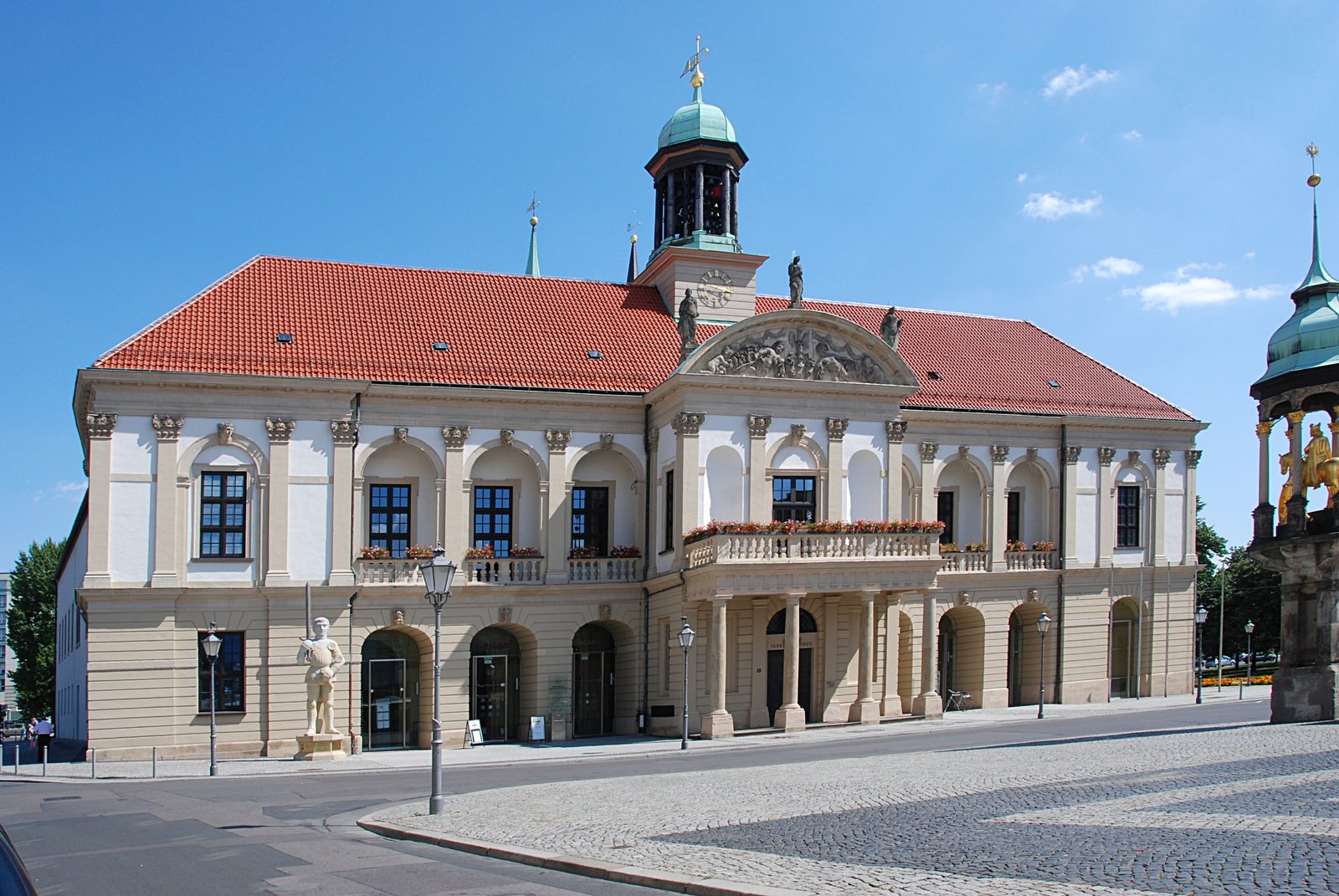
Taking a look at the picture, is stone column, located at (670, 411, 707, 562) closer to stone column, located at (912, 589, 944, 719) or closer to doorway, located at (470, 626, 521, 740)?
doorway, located at (470, 626, 521, 740)

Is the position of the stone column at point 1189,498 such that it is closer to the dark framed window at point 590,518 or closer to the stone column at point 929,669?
the stone column at point 929,669

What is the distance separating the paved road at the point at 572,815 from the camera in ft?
47.8

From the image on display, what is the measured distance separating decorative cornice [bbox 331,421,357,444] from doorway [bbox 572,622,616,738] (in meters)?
9.27

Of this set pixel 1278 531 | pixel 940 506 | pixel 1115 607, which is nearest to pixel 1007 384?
pixel 940 506

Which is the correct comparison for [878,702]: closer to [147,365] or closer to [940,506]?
[940,506]

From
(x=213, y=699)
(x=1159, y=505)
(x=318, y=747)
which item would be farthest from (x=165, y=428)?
(x=1159, y=505)

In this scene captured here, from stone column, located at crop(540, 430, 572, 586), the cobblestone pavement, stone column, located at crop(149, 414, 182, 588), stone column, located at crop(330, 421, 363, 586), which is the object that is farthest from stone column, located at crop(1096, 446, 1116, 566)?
stone column, located at crop(149, 414, 182, 588)

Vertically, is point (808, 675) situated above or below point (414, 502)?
below

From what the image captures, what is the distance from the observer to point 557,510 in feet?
134

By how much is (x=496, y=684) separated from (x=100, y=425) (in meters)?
13.5

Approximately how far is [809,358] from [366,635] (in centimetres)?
1540

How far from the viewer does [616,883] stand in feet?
46.2

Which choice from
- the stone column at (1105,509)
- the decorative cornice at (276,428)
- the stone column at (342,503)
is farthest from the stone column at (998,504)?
the decorative cornice at (276,428)

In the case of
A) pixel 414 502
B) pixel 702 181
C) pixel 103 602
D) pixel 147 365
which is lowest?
pixel 103 602
